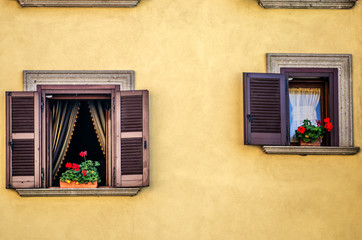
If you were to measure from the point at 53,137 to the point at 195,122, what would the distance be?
1.88 meters

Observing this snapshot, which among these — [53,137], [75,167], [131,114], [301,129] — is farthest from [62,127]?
Answer: [301,129]

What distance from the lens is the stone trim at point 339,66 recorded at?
8.73 m

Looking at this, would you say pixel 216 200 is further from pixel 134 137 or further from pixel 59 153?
pixel 59 153

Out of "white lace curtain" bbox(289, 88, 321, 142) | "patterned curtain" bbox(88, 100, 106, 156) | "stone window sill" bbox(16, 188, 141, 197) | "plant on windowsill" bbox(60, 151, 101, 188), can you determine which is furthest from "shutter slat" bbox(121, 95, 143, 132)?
"white lace curtain" bbox(289, 88, 321, 142)

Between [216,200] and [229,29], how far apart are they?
2238 millimetres

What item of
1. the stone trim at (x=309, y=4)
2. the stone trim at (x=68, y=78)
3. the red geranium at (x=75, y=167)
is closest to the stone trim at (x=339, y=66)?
the stone trim at (x=309, y=4)

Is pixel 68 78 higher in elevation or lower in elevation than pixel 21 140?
higher

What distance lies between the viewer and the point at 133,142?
27.9ft

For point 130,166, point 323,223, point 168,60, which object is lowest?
point 323,223

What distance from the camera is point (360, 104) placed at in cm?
874

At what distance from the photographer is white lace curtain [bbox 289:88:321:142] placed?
895 cm

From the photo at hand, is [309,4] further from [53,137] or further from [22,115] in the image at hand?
[22,115]

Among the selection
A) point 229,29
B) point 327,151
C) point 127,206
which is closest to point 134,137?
point 127,206

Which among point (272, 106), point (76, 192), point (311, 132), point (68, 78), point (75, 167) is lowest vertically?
point (76, 192)
